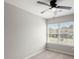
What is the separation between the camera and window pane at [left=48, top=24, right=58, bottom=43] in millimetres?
5307

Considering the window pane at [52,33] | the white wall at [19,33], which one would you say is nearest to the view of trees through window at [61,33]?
the window pane at [52,33]

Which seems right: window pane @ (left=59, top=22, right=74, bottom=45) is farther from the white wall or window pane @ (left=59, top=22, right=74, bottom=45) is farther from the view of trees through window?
the white wall

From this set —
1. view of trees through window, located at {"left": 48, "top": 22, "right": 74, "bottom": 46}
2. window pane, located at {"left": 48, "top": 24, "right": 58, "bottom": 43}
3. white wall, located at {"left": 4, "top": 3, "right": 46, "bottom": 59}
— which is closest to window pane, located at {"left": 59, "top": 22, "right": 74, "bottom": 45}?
view of trees through window, located at {"left": 48, "top": 22, "right": 74, "bottom": 46}

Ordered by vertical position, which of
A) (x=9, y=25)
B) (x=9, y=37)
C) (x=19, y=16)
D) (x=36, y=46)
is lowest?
(x=36, y=46)

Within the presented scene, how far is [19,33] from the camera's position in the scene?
3172 millimetres

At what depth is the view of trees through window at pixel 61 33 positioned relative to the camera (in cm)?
463

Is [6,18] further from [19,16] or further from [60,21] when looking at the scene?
[60,21]

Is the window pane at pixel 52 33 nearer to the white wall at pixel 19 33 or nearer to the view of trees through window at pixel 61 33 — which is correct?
the view of trees through window at pixel 61 33

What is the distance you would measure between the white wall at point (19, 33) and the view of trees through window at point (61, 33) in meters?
1.67

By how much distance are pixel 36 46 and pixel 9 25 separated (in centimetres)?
238

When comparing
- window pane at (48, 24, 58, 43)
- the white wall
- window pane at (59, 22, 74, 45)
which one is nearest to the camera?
the white wall
